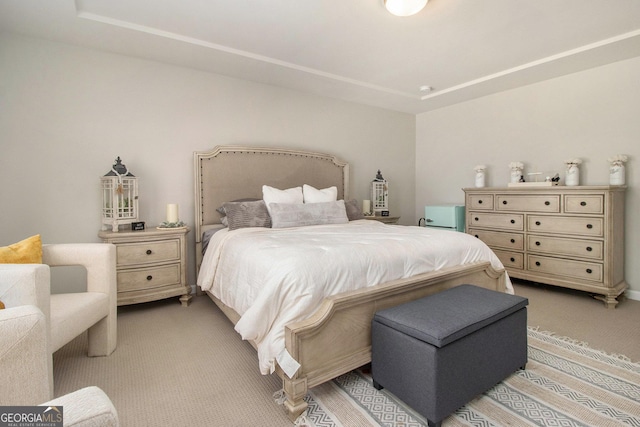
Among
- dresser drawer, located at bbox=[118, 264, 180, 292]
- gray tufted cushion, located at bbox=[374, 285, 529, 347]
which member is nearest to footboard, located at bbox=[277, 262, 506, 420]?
gray tufted cushion, located at bbox=[374, 285, 529, 347]

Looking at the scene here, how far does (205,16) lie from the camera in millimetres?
2441

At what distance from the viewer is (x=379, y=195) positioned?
4641 mm

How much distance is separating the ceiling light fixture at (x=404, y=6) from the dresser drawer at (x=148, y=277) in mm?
2792

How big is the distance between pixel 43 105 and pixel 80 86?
339mm

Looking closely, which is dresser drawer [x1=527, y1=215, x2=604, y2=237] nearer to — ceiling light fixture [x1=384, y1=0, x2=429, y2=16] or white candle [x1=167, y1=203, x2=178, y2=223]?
ceiling light fixture [x1=384, y1=0, x2=429, y2=16]

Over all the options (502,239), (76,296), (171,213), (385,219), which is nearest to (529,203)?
(502,239)

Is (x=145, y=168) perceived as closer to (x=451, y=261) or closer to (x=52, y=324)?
(x=52, y=324)

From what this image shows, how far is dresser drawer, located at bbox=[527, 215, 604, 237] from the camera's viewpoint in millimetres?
3064

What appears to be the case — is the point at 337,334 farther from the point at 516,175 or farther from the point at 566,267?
the point at 516,175

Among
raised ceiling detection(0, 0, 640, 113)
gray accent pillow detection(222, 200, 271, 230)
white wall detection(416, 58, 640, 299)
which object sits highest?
raised ceiling detection(0, 0, 640, 113)

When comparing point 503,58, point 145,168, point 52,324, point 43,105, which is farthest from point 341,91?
point 52,324

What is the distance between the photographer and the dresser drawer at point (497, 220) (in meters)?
3.62

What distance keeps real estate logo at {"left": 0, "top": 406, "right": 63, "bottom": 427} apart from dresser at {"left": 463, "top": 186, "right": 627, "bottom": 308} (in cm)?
398

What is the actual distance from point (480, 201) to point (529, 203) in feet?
1.82
